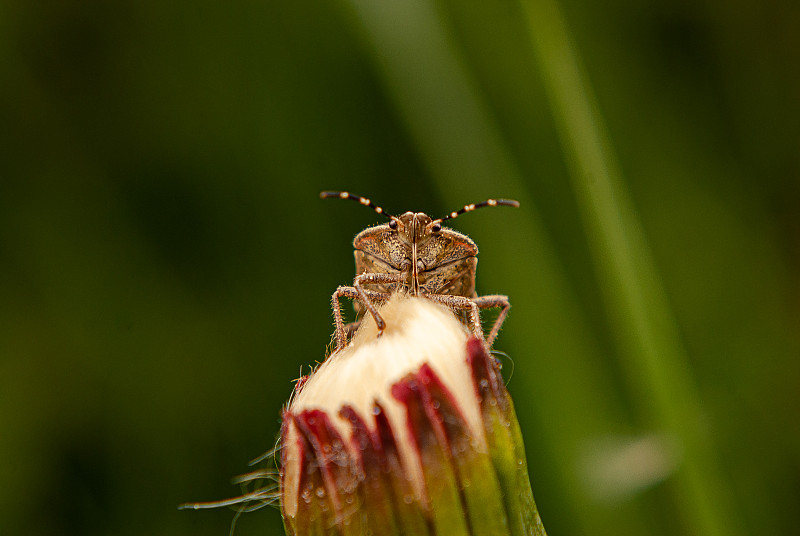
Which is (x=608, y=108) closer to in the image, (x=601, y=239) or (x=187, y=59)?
(x=601, y=239)

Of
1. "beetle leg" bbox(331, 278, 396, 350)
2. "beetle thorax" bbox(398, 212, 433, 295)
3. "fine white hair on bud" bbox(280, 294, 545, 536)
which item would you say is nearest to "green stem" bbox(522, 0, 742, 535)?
"beetle thorax" bbox(398, 212, 433, 295)

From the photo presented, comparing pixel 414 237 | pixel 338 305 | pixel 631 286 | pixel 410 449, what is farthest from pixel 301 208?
pixel 410 449

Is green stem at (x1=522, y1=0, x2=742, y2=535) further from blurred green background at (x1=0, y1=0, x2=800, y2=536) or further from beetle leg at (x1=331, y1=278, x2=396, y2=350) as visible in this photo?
beetle leg at (x1=331, y1=278, x2=396, y2=350)

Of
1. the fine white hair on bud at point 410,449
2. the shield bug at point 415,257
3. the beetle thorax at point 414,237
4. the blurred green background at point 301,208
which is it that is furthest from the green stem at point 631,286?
the fine white hair on bud at point 410,449

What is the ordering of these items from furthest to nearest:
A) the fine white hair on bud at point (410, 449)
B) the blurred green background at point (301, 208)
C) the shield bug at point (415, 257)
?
the blurred green background at point (301, 208) → the shield bug at point (415, 257) → the fine white hair on bud at point (410, 449)

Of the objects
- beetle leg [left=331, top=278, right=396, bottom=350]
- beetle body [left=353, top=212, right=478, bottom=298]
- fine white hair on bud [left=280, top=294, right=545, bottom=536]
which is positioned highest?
beetle body [left=353, top=212, right=478, bottom=298]

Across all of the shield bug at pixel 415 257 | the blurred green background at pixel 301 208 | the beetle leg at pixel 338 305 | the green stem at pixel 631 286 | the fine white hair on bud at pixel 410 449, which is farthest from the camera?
the blurred green background at pixel 301 208

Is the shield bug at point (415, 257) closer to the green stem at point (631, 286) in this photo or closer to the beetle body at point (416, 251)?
the beetle body at point (416, 251)

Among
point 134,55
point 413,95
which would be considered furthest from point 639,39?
point 134,55
